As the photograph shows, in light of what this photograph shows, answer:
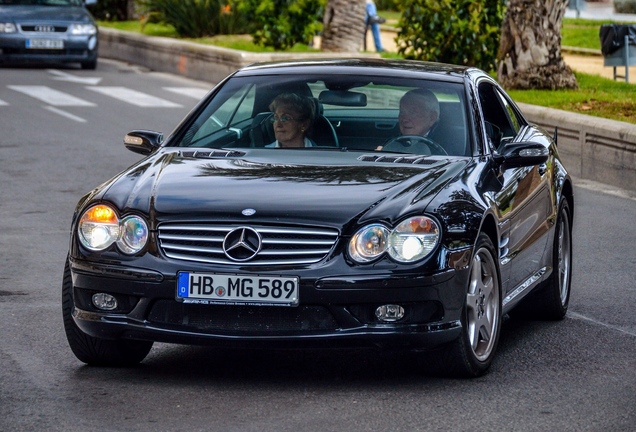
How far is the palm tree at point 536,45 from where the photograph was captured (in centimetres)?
1850

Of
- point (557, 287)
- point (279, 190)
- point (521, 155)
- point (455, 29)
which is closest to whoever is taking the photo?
point (279, 190)

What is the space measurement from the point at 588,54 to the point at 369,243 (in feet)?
80.6

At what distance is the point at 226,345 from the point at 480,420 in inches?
42.1

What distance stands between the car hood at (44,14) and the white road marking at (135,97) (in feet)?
11.4

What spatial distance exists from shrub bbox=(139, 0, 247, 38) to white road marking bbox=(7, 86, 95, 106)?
24.4 ft

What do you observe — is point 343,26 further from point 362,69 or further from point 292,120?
point 292,120

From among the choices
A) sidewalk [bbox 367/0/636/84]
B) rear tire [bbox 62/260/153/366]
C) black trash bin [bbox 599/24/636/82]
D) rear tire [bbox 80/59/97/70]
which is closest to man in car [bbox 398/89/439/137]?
rear tire [bbox 62/260/153/366]

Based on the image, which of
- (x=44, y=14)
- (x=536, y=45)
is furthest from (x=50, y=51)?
(x=536, y=45)

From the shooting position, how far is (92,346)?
628 centimetres

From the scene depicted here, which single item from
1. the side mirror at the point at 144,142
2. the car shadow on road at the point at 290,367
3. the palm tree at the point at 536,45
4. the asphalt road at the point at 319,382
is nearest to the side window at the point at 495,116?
the asphalt road at the point at 319,382

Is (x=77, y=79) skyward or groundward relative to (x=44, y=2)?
groundward

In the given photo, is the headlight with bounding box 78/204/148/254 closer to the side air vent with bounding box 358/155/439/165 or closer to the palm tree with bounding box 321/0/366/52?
the side air vent with bounding box 358/155/439/165

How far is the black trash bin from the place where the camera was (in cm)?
2298

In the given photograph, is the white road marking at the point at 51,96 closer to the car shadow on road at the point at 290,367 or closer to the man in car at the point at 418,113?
the man in car at the point at 418,113
